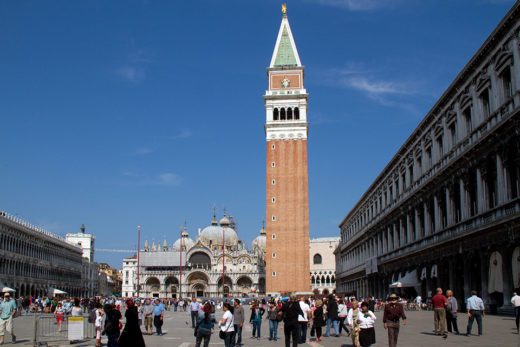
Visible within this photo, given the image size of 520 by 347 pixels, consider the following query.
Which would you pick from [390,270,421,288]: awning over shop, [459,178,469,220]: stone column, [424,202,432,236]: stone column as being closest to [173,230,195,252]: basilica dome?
[390,270,421,288]: awning over shop

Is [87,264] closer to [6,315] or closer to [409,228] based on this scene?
[409,228]

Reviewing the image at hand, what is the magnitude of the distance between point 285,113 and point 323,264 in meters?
39.9

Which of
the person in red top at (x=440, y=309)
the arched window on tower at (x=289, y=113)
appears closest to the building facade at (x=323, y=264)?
the arched window on tower at (x=289, y=113)

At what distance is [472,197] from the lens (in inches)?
1372

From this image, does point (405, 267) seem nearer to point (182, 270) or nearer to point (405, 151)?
point (405, 151)

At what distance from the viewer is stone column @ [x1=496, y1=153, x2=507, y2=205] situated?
29.7 metres

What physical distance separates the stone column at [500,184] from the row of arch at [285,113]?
62.1 meters

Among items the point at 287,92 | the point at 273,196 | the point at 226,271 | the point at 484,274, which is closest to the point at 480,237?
the point at 484,274

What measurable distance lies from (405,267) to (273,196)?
38.7 metres

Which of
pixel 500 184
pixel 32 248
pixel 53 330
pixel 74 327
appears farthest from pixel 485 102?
pixel 32 248

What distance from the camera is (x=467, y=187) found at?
115ft

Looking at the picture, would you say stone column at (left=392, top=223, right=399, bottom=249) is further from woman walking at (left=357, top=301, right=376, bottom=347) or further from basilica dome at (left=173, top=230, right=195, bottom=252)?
basilica dome at (left=173, top=230, right=195, bottom=252)

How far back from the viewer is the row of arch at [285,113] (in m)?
91.7

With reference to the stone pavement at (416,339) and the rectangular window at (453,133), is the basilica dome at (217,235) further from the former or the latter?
the stone pavement at (416,339)
